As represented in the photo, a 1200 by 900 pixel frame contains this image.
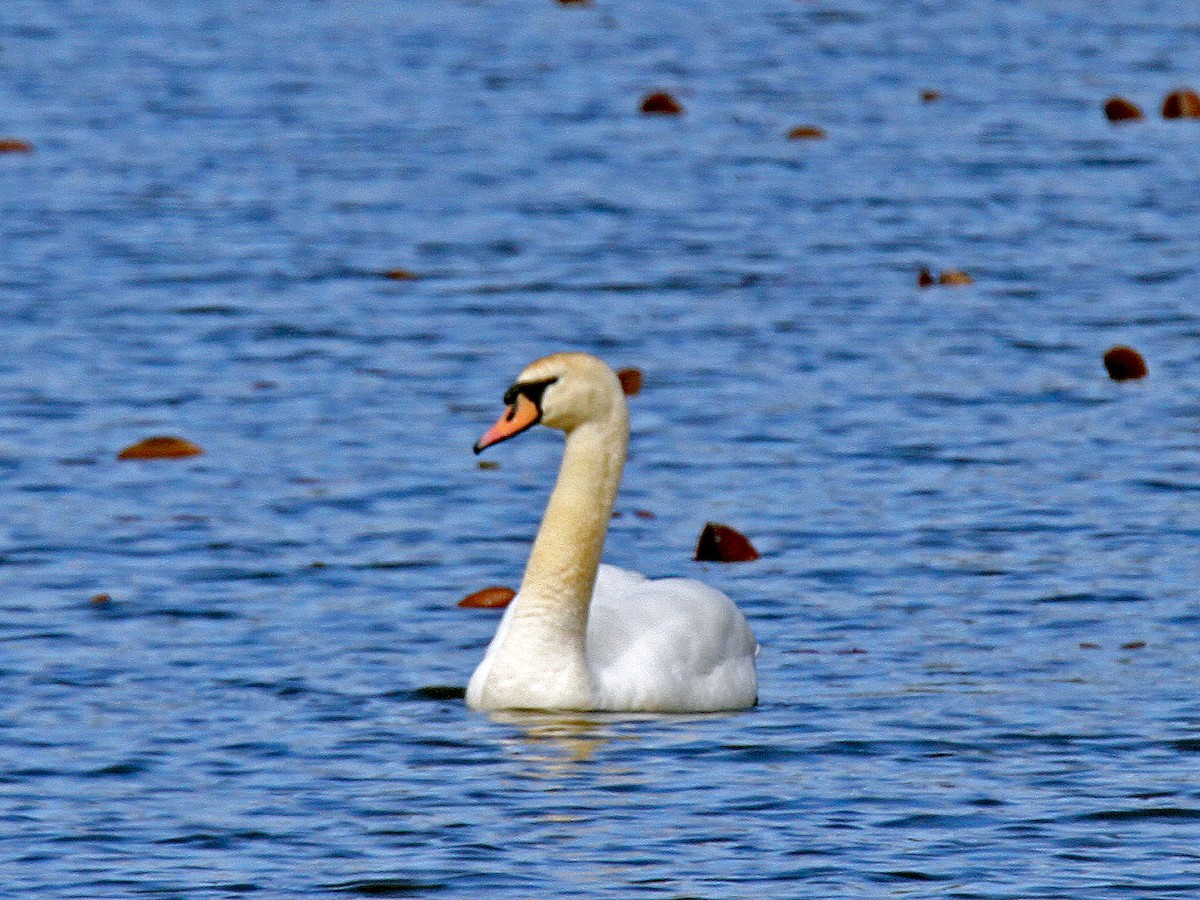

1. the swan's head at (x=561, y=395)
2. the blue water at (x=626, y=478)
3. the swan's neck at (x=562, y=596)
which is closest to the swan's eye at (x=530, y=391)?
the swan's head at (x=561, y=395)

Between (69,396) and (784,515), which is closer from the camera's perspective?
(784,515)

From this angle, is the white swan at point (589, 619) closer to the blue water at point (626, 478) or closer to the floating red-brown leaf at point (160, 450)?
the blue water at point (626, 478)

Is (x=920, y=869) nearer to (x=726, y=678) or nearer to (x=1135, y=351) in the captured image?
(x=726, y=678)

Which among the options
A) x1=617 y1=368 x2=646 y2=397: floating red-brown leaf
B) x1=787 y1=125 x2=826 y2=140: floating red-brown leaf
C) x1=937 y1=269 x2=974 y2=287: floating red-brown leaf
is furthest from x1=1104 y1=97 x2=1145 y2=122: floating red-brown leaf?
x1=617 y1=368 x2=646 y2=397: floating red-brown leaf

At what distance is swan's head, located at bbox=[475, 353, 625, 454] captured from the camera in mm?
11516

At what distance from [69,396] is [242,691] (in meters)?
6.12

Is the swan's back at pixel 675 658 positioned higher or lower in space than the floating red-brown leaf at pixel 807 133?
lower

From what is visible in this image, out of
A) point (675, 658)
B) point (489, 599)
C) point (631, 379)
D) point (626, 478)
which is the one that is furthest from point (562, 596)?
point (631, 379)

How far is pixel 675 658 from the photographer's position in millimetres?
11398

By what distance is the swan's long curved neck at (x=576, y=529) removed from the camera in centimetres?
1140

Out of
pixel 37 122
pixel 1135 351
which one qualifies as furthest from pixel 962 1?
pixel 1135 351

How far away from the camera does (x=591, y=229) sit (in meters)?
22.9

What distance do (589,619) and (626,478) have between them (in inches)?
148

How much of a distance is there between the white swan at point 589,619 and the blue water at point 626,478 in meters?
0.16
